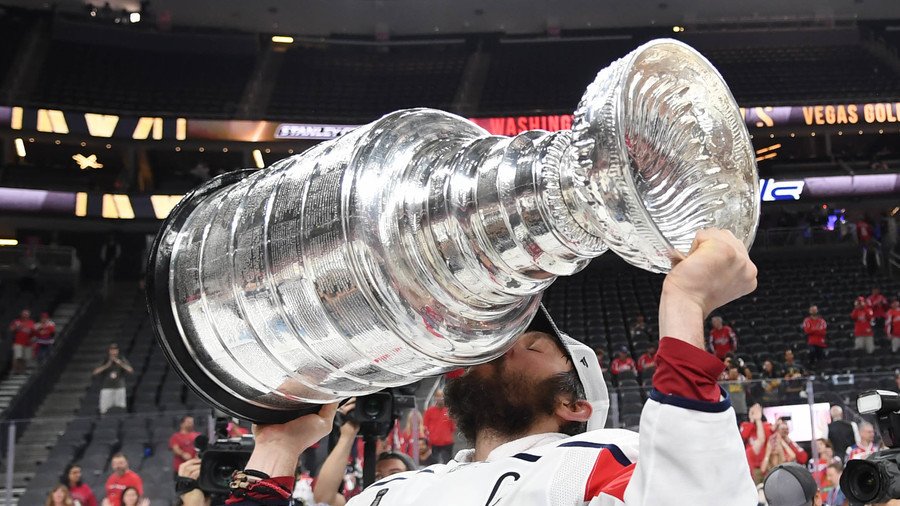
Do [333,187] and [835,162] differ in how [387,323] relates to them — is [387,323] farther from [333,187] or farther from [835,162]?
[835,162]

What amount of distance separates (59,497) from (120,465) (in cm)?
53

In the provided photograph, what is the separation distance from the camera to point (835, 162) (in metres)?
19.3

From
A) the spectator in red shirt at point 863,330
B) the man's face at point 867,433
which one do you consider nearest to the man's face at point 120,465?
the man's face at point 867,433

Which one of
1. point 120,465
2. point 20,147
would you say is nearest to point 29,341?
point 20,147

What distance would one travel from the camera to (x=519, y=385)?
5.59ft

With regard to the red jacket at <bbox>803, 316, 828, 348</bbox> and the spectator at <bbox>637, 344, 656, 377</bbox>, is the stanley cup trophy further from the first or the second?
the red jacket at <bbox>803, 316, 828, 348</bbox>

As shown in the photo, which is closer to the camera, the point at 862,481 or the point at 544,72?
the point at 862,481

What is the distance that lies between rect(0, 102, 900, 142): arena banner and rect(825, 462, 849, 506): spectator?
1164 centimetres

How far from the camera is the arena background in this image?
14750mm

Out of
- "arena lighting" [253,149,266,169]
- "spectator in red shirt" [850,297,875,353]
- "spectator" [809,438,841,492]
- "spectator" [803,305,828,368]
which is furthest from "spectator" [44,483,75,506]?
"arena lighting" [253,149,266,169]

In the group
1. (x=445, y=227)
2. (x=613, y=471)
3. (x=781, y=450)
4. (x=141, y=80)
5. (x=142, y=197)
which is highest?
(x=141, y=80)

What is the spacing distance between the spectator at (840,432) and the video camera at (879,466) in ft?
13.7

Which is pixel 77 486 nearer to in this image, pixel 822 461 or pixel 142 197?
pixel 822 461

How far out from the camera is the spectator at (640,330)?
12773 millimetres
